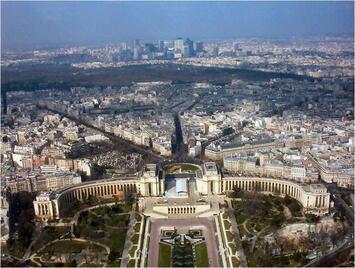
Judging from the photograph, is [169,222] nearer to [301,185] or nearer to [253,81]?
[301,185]

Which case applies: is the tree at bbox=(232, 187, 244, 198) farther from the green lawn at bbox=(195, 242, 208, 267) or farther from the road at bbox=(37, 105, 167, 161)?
the road at bbox=(37, 105, 167, 161)

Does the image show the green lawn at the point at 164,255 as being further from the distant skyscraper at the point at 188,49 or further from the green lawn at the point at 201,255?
the distant skyscraper at the point at 188,49

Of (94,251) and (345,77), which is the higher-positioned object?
(345,77)

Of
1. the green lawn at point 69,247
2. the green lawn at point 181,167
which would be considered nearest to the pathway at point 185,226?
the green lawn at point 69,247

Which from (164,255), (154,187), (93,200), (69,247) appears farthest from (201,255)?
(93,200)

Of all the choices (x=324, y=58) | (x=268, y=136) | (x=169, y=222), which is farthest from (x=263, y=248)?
(x=324, y=58)

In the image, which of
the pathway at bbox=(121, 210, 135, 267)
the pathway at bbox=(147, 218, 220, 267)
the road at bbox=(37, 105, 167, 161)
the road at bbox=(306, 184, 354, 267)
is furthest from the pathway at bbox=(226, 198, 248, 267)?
the road at bbox=(37, 105, 167, 161)

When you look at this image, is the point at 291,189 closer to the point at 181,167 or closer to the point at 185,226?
the point at 185,226

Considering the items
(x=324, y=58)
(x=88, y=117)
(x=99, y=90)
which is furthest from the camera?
(x=324, y=58)
